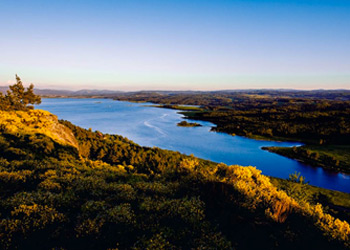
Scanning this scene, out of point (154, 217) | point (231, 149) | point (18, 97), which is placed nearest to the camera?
point (154, 217)

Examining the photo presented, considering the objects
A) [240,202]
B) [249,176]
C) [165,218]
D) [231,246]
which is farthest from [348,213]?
[165,218]

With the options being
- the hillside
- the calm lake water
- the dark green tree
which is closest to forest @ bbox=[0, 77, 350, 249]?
the hillside

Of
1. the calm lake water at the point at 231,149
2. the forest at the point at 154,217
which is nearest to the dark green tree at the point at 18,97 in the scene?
the forest at the point at 154,217

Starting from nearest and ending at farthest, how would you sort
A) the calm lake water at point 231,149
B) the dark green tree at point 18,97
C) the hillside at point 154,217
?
the hillside at point 154,217 < the dark green tree at point 18,97 < the calm lake water at point 231,149

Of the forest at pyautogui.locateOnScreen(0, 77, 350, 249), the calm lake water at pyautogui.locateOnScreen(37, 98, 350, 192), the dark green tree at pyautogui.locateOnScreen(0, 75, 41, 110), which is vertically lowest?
the calm lake water at pyautogui.locateOnScreen(37, 98, 350, 192)

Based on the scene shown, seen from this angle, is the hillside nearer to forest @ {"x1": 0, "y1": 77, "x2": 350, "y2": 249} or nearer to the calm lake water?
forest @ {"x1": 0, "y1": 77, "x2": 350, "y2": 249}

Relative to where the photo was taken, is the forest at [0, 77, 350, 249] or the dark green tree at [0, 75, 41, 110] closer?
the forest at [0, 77, 350, 249]

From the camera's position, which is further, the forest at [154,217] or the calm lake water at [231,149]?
the calm lake water at [231,149]

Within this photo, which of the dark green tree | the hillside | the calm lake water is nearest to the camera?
the hillside

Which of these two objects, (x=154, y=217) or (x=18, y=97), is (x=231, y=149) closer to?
(x=18, y=97)

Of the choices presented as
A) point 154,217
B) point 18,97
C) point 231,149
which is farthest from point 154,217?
point 231,149

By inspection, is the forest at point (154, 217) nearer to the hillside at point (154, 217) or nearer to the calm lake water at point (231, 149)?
the hillside at point (154, 217)
